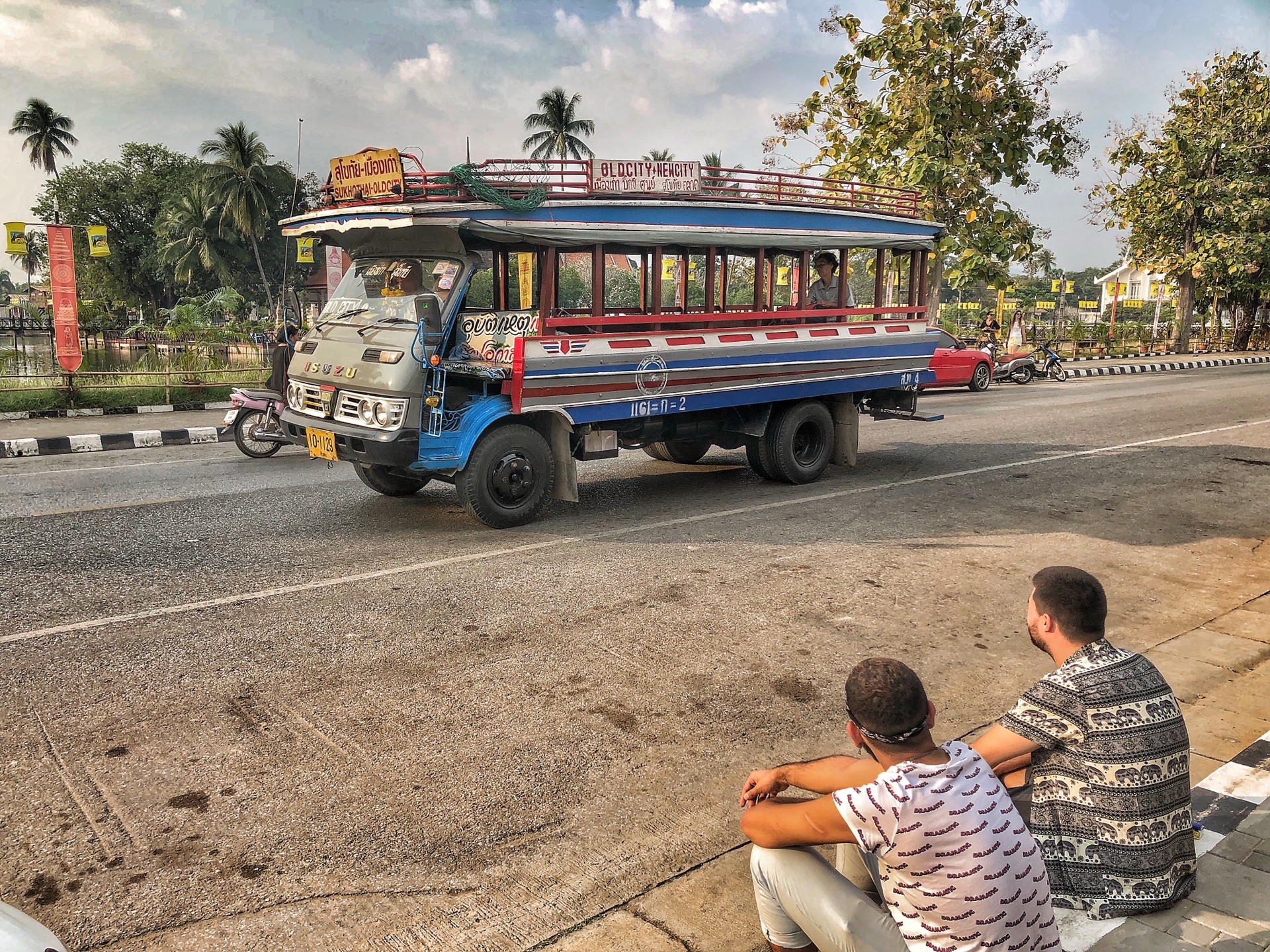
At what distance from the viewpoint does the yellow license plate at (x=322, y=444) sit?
743 centimetres

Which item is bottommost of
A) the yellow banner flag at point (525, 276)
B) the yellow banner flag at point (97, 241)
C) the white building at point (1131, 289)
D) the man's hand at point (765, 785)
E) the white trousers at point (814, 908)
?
the white trousers at point (814, 908)

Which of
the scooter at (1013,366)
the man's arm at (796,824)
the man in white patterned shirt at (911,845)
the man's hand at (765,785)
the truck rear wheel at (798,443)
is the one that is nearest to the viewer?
the man in white patterned shirt at (911,845)

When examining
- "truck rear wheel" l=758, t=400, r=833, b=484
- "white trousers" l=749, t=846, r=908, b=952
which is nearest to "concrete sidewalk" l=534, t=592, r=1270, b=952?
"white trousers" l=749, t=846, r=908, b=952

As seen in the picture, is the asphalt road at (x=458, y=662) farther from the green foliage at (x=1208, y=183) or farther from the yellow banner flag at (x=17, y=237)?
the green foliage at (x=1208, y=183)

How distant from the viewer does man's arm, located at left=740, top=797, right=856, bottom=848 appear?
2295mm

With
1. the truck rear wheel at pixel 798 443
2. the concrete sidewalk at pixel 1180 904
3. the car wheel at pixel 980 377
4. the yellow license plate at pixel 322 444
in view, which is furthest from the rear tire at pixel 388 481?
the car wheel at pixel 980 377

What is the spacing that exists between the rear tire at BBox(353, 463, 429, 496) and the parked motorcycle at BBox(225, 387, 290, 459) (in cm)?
302

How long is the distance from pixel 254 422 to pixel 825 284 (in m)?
7.01

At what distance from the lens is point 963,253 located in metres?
23.0

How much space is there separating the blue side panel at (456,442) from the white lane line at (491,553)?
31.7 inches

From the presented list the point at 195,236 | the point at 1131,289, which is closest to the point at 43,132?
the point at 195,236

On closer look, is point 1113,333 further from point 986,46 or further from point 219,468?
point 219,468

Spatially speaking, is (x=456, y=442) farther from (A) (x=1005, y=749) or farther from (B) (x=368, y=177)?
(A) (x=1005, y=749)

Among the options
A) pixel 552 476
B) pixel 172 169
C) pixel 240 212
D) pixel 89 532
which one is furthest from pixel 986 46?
pixel 172 169
